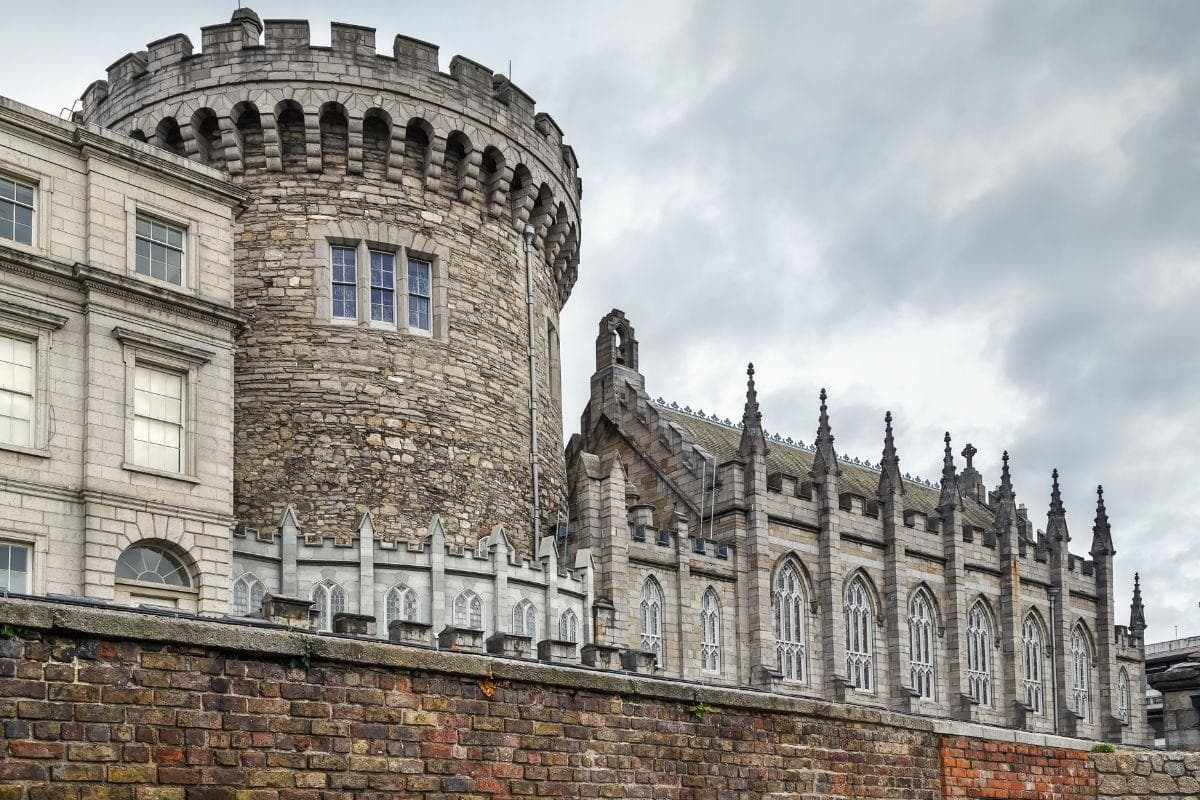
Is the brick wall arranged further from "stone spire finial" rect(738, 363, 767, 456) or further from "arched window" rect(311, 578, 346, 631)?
"stone spire finial" rect(738, 363, 767, 456)

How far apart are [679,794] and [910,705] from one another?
2972 cm

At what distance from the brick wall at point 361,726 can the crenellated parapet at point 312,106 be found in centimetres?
1869

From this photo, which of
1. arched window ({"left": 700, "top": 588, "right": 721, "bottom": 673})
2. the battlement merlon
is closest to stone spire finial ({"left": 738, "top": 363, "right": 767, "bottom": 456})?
arched window ({"left": 700, "top": 588, "right": 721, "bottom": 673})

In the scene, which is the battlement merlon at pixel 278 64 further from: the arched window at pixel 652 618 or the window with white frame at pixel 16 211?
the arched window at pixel 652 618

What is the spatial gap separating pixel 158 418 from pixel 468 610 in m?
6.94

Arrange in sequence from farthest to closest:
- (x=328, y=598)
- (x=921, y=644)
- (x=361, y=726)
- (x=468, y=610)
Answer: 1. (x=921, y=644)
2. (x=468, y=610)
3. (x=328, y=598)
4. (x=361, y=726)

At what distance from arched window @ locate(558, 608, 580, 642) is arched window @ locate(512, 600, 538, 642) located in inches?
36.6

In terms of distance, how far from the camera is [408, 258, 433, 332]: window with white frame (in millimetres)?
31344

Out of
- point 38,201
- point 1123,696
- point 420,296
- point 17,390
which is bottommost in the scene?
point 1123,696

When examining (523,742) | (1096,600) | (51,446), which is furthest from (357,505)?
(1096,600)

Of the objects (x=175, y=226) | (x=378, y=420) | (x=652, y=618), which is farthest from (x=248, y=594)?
(x=652, y=618)

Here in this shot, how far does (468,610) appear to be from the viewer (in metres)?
28.8

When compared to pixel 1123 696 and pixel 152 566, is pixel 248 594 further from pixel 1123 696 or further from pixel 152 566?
pixel 1123 696

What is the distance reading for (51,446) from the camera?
910 inches
